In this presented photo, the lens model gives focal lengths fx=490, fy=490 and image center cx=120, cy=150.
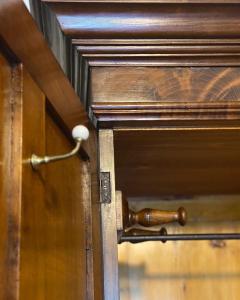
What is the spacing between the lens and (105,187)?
93 cm

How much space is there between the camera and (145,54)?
2.95 ft

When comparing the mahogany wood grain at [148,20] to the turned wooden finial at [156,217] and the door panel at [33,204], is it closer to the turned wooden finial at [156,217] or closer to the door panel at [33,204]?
the door panel at [33,204]

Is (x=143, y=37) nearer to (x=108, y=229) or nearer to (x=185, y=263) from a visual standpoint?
(x=108, y=229)

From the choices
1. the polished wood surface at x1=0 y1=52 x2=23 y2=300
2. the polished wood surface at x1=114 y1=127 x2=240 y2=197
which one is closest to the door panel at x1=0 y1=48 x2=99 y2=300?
the polished wood surface at x1=0 y1=52 x2=23 y2=300

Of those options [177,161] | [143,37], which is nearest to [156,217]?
[177,161]

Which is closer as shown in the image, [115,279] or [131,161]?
[115,279]

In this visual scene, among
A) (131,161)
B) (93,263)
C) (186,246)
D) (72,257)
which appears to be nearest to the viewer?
(72,257)

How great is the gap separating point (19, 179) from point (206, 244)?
1.29 meters

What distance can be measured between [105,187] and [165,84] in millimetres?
225

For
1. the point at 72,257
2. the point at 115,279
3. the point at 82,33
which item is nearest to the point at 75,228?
the point at 72,257

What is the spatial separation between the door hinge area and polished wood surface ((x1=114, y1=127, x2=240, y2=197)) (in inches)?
3.5

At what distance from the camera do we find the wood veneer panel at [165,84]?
0.92 m

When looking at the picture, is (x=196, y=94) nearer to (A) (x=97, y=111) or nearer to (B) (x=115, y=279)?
(A) (x=97, y=111)

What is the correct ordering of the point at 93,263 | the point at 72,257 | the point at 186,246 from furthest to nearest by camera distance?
1. the point at 186,246
2. the point at 93,263
3. the point at 72,257
